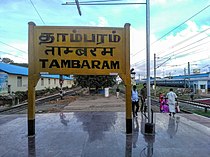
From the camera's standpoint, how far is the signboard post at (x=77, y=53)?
9.26 metres

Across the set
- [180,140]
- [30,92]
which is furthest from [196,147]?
[30,92]

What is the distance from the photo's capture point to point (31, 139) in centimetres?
846

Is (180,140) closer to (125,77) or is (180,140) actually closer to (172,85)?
(125,77)

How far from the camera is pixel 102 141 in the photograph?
808 cm

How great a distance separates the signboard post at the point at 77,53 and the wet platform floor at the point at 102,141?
3.13 feet

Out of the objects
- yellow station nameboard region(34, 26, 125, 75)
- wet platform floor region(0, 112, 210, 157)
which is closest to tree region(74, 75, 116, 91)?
wet platform floor region(0, 112, 210, 157)

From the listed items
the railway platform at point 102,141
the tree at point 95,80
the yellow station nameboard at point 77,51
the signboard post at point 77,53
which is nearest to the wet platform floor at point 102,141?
the railway platform at point 102,141

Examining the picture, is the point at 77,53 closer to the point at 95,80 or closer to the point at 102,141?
the point at 102,141

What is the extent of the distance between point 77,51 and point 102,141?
3334 mm

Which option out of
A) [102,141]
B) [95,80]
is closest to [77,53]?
[102,141]

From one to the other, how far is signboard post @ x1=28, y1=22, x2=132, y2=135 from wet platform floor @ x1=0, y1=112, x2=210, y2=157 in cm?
95

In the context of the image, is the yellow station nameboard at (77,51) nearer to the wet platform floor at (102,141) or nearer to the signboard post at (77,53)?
the signboard post at (77,53)

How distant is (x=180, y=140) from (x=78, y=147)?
131 inches

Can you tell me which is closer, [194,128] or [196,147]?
[196,147]
